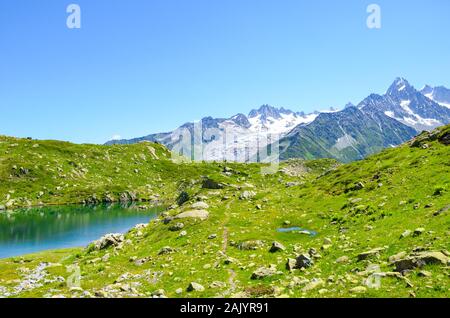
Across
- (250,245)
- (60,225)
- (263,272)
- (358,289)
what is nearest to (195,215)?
(250,245)

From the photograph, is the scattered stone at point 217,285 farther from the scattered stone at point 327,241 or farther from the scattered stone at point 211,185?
the scattered stone at point 211,185

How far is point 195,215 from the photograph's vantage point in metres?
61.3

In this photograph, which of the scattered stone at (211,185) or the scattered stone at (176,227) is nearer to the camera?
the scattered stone at (176,227)

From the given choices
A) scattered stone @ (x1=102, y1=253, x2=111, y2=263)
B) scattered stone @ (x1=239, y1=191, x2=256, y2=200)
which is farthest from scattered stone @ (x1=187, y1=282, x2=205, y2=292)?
scattered stone @ (x1=239, y1=191, x2=256, y2=200)

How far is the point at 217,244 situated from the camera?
44.9m

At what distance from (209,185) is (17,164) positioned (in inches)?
5506

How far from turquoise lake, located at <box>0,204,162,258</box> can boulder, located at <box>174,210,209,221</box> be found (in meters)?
38.6

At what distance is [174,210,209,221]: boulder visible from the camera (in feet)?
198

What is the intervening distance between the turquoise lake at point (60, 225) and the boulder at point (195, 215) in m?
38.6

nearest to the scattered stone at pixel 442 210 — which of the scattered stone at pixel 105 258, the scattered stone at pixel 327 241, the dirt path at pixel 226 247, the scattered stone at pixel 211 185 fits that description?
the scattered stone at pixel 327 241

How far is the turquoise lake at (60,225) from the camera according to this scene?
300ft

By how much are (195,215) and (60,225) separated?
77.4m

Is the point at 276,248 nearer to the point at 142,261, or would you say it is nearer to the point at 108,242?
the point at 142,261
